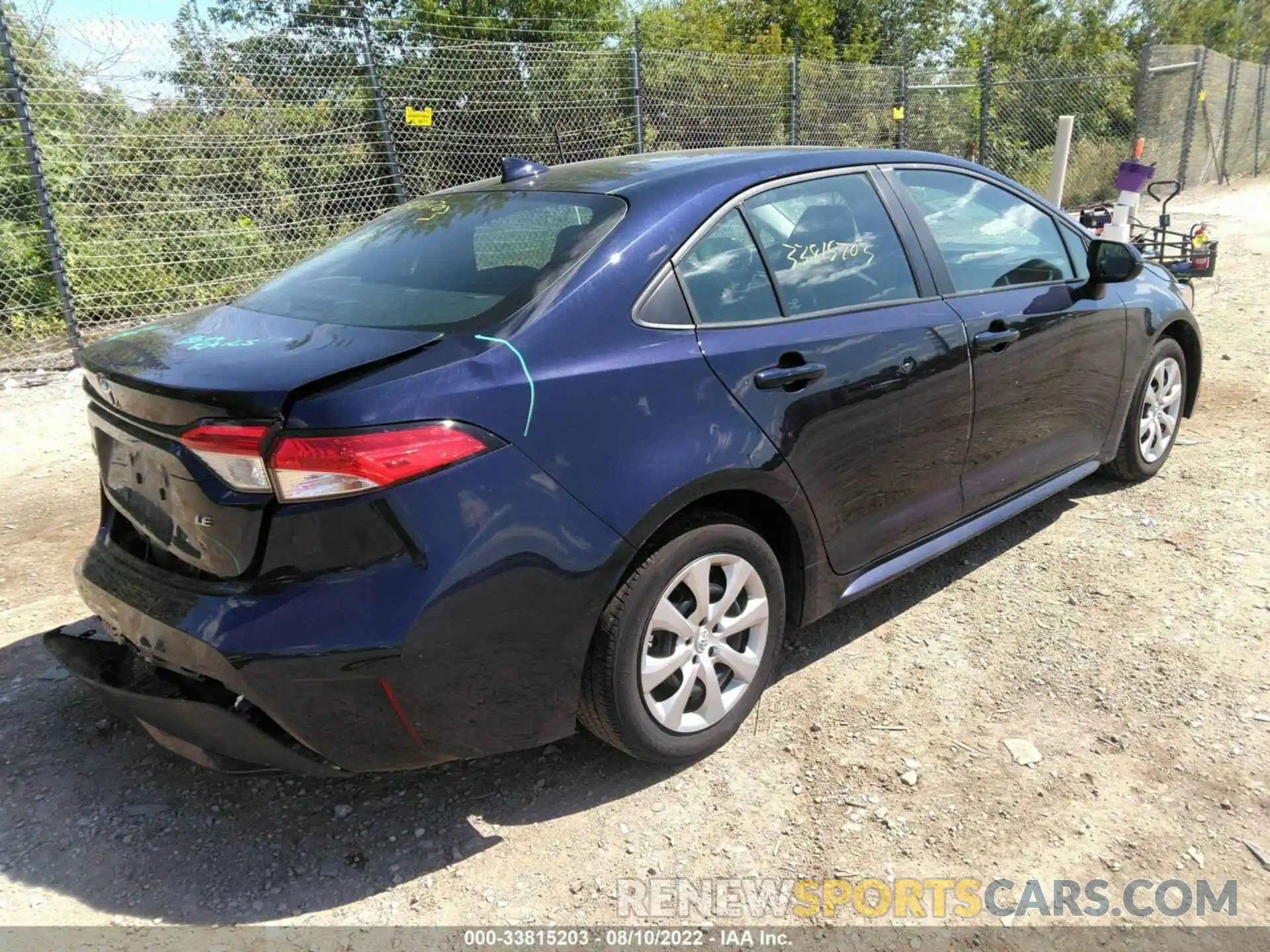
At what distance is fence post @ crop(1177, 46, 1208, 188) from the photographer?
18141mm

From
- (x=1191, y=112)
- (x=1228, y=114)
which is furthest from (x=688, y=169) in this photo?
(x=1228, y=114)

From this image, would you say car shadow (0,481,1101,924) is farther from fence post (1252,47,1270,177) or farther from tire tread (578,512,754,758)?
fence post (1252,47,1270,177)

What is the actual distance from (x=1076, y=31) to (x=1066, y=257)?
30.0 meters

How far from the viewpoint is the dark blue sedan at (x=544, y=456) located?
199cm

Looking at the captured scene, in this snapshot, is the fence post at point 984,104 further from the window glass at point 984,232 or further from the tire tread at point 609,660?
the tire tread at point 609,660

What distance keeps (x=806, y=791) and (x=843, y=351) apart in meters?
1.32

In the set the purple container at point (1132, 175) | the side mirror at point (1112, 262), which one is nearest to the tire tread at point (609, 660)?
the side mirror at point (1112, 262)

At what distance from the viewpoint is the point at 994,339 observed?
3.28 meters

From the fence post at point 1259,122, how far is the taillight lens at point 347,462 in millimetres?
27699

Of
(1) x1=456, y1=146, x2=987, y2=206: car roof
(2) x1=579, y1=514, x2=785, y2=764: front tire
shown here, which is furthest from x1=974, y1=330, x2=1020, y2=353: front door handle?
(2) x1=579, y1=514, x2=785, y2=764: front tire

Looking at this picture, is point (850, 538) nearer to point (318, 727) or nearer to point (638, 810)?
point (638, 810)

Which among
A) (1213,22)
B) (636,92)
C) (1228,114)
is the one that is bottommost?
(1228,114)

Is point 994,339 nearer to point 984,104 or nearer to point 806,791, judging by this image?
point 806,791

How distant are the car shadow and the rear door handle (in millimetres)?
1870
